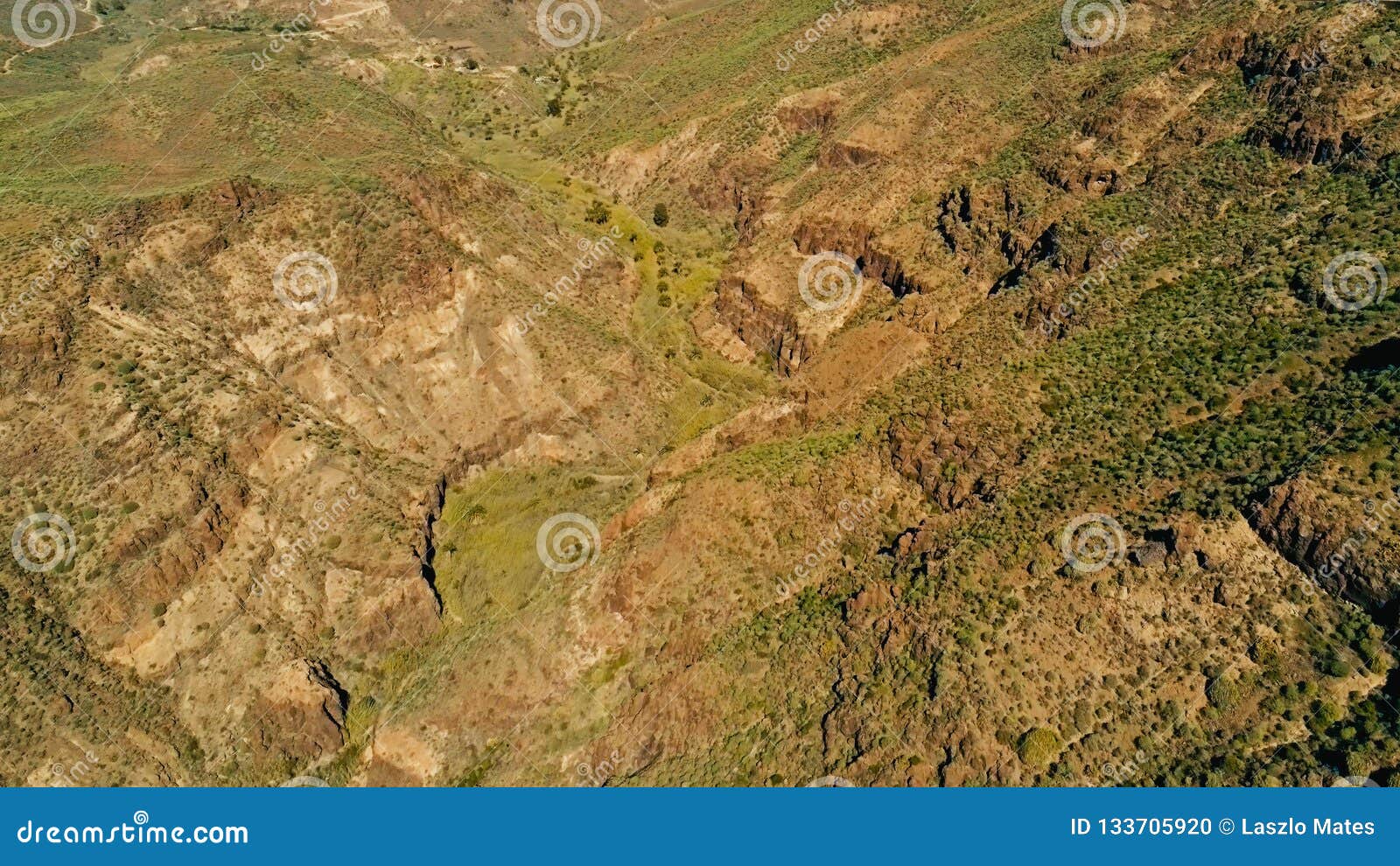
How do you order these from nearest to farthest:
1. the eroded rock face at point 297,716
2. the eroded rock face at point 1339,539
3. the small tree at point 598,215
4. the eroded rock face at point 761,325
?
the eroded rock face at point 1339,539
the eroded rock face at point 297,716
the eroded rock face at point 761,325
the small tree at point 598,215

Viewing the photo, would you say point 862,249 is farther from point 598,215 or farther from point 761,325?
point 598,215

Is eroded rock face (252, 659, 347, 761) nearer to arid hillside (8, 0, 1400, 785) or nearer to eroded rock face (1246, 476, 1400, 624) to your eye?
arid hillside (8, 0, 1400, 785)

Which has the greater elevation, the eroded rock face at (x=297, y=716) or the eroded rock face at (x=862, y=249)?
the eroded rock face at (x=862, y=249)

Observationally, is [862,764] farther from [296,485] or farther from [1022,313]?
[296,485]

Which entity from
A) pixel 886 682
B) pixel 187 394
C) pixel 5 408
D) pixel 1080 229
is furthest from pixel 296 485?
pixel 1080 229

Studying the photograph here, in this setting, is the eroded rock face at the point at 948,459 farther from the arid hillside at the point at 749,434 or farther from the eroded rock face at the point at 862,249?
the eroded rock face at the point at 862,249

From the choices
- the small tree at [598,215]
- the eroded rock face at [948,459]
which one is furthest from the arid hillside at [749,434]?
the small tree at [598,215]

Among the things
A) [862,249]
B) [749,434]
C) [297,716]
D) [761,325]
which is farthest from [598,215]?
[297,716]

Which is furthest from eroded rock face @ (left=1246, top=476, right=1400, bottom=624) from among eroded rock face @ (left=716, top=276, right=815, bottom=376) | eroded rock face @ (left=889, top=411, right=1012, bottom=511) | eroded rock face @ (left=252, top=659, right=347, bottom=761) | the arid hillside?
eroded rock face @ (left=252, top=659, right=347, bottom=761)
